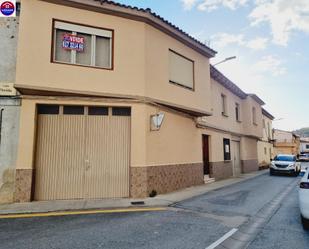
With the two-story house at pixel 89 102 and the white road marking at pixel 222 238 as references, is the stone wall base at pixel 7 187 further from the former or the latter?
the white road marking at pixel 222 238

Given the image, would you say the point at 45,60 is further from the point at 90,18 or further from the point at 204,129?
the point at 204,129

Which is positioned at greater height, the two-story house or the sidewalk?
the two-story house

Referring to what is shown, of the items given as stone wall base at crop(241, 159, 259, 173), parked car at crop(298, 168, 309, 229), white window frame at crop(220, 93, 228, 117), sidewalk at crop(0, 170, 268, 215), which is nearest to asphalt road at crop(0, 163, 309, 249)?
parked car at crop(298, 168, 309, 229)

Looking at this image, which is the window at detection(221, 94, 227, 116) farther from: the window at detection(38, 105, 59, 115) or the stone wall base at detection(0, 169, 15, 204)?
the stone wall base at detection(0, 169, 15, 204)

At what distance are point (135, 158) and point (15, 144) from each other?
437 centimetres

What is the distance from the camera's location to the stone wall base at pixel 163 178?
9.73 m

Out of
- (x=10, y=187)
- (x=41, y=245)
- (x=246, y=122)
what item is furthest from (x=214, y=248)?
(x=246, y=122)

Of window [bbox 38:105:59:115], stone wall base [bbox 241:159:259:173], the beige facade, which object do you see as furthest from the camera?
stone wall base [bbox 241:159:259:173]

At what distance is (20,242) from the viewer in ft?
16.4

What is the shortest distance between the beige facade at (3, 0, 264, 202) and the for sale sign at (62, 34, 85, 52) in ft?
0.29

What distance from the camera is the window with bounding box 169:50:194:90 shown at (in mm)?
11938

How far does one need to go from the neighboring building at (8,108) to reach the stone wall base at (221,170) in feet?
36.3

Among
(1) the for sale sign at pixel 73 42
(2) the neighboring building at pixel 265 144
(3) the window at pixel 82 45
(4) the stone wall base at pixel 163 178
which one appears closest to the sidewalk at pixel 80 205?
(4) the stone wall base at pixel 163 178

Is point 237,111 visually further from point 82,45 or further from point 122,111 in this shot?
point 82,45
